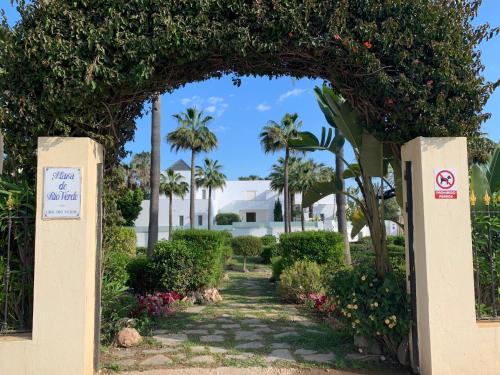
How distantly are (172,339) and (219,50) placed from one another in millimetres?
4386

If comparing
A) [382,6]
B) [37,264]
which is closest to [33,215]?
[37,264]

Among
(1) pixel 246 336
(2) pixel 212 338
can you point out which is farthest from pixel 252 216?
(2) pixel 212 338

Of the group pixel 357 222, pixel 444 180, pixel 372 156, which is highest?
pixel 372 156

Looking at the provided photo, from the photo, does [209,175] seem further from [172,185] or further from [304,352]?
[304,352]

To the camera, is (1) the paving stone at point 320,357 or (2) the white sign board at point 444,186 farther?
(1) the paving stone at point 320,357

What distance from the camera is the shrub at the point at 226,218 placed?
5454cm

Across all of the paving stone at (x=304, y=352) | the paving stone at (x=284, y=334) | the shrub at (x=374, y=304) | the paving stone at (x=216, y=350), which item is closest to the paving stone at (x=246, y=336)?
the paving stone at (x=284, y=334)

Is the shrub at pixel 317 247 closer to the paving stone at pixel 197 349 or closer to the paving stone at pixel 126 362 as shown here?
the paving stone at pixel 197 349

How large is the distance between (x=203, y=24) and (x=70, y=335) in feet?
12.4

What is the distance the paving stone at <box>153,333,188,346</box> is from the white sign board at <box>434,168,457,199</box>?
423 cm

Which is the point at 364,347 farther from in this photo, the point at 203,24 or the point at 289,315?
the point at 203,24

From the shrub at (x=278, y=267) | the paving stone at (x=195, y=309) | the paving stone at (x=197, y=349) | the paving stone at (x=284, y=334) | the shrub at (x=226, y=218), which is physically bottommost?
the paving stone at (x=195, y=309)

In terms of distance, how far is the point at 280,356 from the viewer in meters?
5.57

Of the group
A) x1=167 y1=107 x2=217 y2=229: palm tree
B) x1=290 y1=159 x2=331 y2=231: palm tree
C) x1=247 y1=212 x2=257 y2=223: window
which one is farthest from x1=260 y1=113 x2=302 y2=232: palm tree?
x1=247 y1=212 x2=257 y2=223: window
